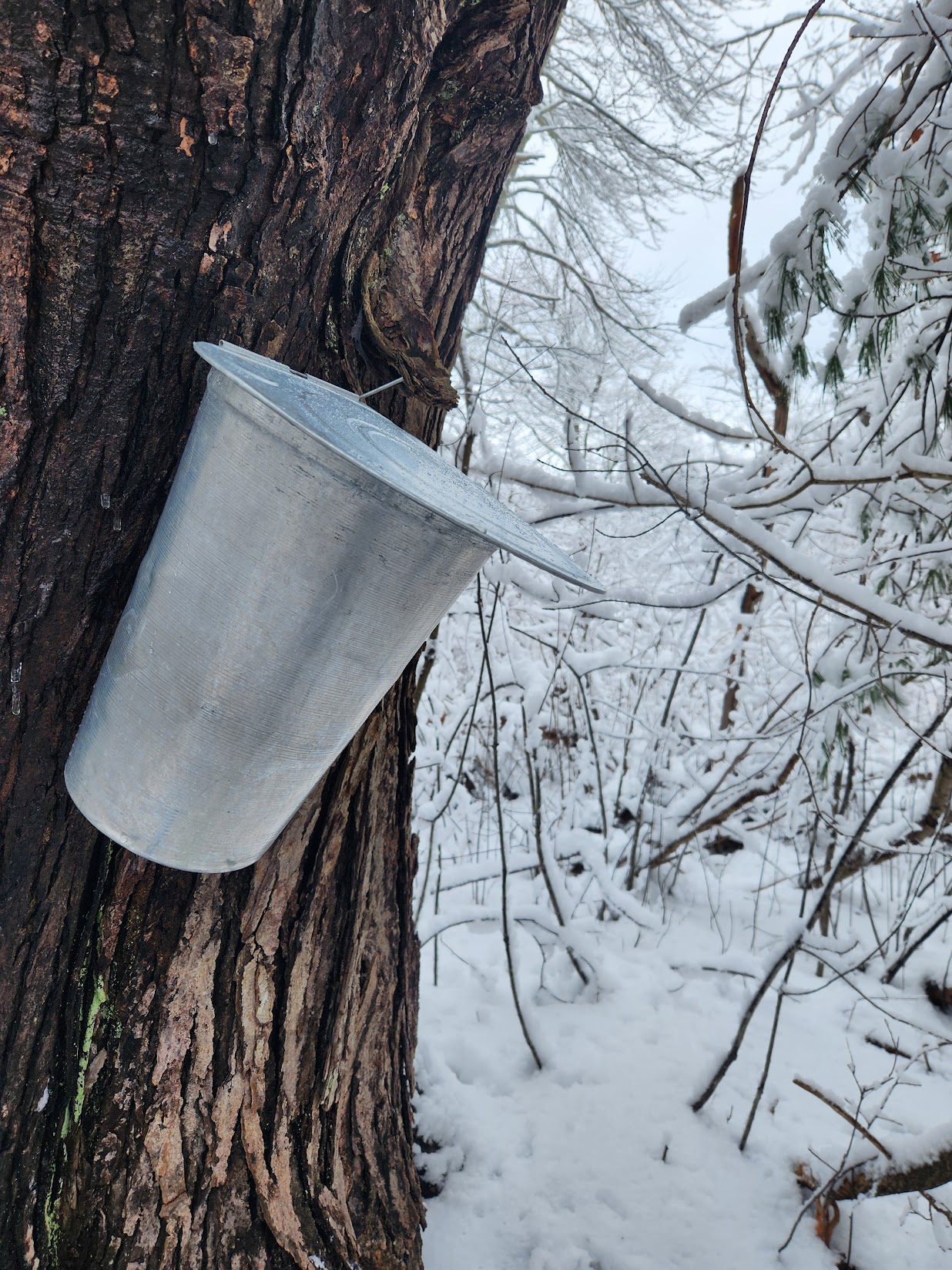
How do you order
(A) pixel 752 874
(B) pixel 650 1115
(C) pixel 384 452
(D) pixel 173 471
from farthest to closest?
1. (A) pixel 752 874
2. (B) pixel 650 1115
3. (D) pixel 173 471
4. (C) pixel 384 452

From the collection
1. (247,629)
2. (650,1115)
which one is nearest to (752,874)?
(650,1115)

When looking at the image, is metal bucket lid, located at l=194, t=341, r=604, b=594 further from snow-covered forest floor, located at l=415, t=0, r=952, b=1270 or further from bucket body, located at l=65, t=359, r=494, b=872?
snow-covered forest floor, located at l=415, t=0, r=952, b=1270

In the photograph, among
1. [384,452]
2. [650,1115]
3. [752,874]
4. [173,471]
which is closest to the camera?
[384,452]

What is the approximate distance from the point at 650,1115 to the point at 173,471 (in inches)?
77.4

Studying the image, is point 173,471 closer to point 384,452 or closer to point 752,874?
point 384,452

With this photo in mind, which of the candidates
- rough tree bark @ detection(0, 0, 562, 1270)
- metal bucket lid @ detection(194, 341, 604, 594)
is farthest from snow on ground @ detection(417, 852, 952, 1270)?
metal bucket lid @ detection(194, 341, 604, 594)

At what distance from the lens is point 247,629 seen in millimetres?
881

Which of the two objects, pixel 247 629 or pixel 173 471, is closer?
pixel 247 629

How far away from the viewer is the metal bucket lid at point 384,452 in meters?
0.74

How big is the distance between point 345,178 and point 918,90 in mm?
1380

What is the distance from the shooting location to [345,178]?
104 centimetres

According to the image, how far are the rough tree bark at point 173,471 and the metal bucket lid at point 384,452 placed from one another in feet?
0.63

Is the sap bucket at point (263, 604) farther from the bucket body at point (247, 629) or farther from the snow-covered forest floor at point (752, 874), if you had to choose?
the snow-covered forest floor at point (752, 874)

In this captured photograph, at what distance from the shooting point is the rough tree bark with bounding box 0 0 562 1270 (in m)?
0.89
